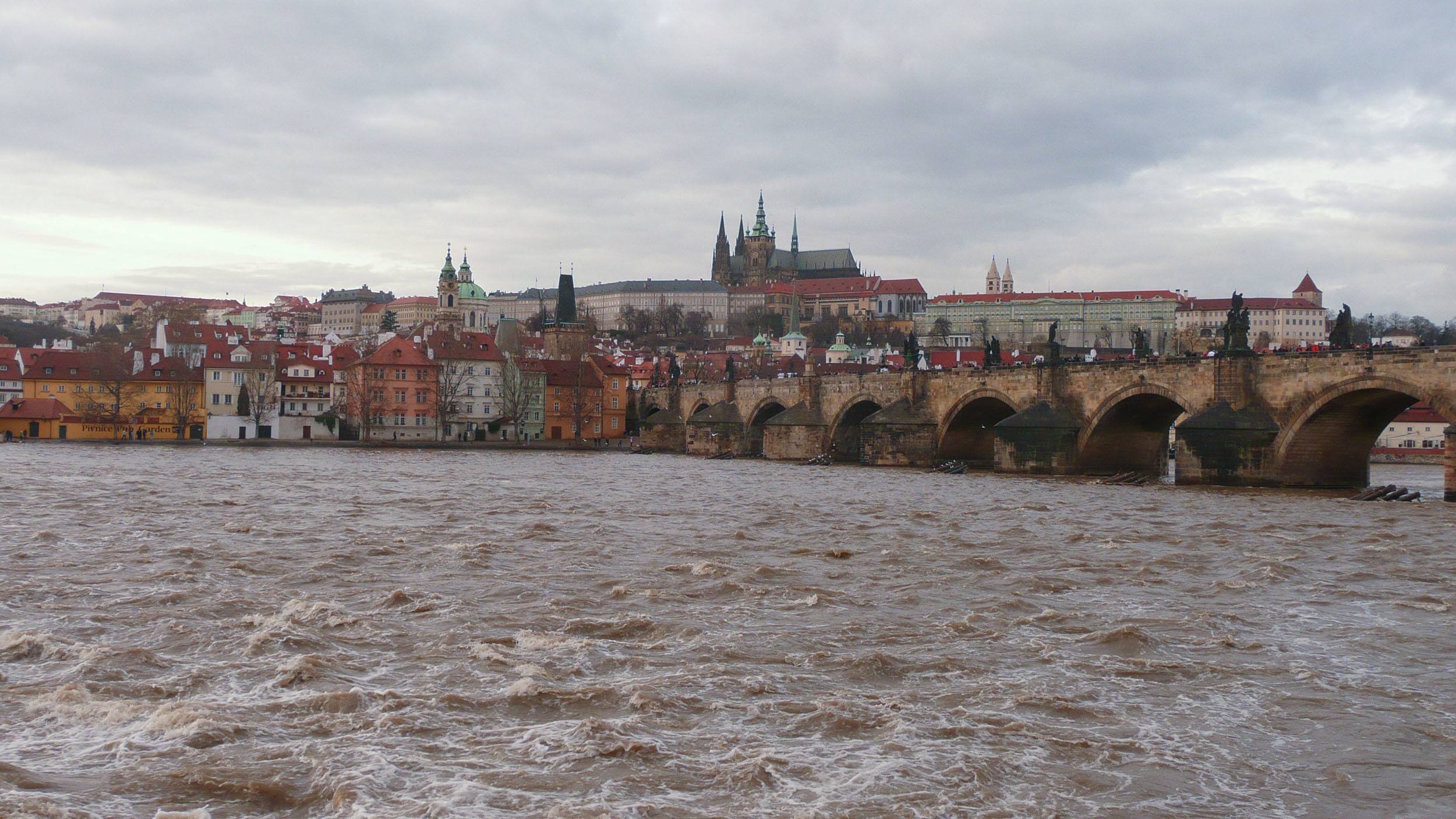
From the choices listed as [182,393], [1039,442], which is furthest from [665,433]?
[1039,442]

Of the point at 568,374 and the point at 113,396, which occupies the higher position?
the point at 568,374

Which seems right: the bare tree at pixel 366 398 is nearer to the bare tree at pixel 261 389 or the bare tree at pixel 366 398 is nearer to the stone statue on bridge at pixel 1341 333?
the bare tree at pixel 261 389

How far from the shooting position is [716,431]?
68.2 metres

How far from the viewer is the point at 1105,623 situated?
1319cm

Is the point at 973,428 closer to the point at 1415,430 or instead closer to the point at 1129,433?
the point at 1129,433

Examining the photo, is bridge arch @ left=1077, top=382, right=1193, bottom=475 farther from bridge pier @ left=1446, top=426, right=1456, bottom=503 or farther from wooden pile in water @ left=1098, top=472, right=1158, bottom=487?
bridge pier @ left=1446, top=426, right=1456, bottom=503

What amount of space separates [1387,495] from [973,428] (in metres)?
22.8

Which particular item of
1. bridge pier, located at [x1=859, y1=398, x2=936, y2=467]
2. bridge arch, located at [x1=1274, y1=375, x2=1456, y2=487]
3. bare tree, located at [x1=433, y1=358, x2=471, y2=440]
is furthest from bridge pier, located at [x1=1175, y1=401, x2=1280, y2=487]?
bare tree, located at [x1=433, y1=358, x2=471, y2=440]

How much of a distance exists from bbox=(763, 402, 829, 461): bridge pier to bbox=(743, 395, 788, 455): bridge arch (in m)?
6.01

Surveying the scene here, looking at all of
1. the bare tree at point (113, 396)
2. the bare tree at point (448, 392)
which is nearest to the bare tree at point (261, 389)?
the bare tree at point (113, 396)

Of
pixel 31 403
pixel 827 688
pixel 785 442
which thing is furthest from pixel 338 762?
pixel 31 403

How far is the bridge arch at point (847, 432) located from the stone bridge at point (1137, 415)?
7 cm

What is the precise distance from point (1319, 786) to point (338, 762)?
6.41m

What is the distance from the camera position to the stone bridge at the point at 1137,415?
32.2 m
